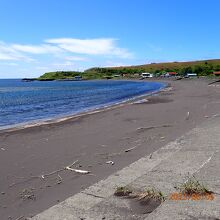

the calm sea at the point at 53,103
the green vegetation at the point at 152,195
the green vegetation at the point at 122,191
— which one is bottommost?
the calm sea at the point at 53,103

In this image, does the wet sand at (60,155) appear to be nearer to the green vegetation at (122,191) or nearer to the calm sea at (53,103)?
the green vegetation at (122,191)

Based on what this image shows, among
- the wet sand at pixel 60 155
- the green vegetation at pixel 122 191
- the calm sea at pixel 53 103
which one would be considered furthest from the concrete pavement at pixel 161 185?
the calm sea at pixel 53 103

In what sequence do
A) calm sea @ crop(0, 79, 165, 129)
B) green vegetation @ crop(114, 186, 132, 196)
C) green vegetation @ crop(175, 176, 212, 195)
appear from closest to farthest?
green vegetation @ crop(175, 176, 212, 195)
green vegetation @ crop(114, 186, 132, 196)
calm sea @ crop(0, 79, 165, 129)

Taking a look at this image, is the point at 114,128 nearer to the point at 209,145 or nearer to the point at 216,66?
the point at 209,145

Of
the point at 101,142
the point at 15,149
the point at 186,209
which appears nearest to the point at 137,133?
the point at 101,142

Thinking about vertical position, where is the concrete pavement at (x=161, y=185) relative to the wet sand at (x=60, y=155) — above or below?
above

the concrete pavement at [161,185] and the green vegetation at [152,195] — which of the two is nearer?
the concrete pavement at [161,185]

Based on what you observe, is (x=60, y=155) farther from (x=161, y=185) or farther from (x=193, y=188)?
(x=193, y=188)

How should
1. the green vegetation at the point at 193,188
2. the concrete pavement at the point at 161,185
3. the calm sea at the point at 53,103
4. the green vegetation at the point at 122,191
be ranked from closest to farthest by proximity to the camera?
the concrete pavement at the point at 161,185, the green vegetation at the point at 193,188, the green vegetation at the point at 122,191, the calm sea at the point at 53,103

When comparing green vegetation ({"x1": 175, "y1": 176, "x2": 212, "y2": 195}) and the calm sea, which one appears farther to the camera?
the calm sea

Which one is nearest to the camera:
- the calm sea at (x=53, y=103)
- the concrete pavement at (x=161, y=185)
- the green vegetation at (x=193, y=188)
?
the concrete pavement at (x=161, y=185)

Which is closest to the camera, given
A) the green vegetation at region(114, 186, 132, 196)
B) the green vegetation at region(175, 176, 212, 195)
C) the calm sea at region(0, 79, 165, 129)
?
the green vegetation at region(175, 176, 212, 195)

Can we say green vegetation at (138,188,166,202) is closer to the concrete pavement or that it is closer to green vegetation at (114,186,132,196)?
the concrete pavement

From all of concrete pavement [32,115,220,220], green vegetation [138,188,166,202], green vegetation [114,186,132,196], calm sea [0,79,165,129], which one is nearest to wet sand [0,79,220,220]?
concrete pavement [32,115,220,220]
